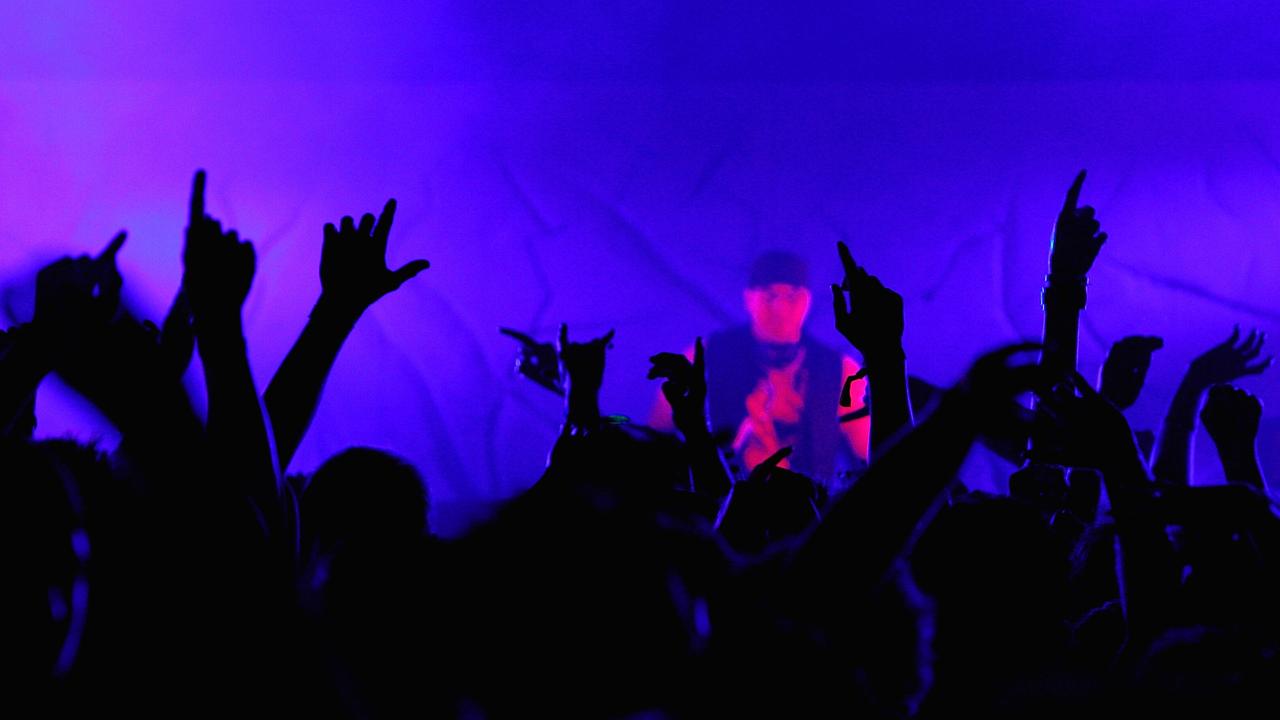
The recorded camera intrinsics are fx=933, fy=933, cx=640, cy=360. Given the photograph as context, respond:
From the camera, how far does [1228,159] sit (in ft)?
15.6

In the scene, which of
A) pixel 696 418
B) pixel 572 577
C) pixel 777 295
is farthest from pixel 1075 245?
pixel 777 295

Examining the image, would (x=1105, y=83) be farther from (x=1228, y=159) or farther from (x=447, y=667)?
(x=447, y=667)

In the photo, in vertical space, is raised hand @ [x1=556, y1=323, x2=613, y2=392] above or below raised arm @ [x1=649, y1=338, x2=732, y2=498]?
above

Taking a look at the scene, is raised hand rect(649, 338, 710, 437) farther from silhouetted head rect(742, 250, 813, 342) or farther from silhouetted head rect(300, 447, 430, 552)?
silhouetted head rect(742, 250, 813, 342)

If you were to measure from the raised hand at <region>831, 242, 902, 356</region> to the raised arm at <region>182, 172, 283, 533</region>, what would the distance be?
0.90 m

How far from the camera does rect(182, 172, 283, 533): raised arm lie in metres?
1.04

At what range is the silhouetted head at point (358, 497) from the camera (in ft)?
4.45

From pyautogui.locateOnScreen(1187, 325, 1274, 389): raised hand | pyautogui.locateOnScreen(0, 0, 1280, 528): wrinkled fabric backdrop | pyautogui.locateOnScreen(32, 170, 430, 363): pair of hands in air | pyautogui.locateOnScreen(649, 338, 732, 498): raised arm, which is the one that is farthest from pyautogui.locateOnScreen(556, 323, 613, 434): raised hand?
pyautogui.locateOnScreen(0, 0, 1280, 528): wrinkled fabric backdrop

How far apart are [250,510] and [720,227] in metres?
4.04

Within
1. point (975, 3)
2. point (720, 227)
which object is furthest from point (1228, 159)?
point (720, 227)

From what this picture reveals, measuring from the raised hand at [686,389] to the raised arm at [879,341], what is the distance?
37 centimetres

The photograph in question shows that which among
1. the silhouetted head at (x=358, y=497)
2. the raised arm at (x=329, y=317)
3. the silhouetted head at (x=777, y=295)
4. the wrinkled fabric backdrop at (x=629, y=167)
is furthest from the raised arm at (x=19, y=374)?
the silhouetted head at (x=777, y=295)

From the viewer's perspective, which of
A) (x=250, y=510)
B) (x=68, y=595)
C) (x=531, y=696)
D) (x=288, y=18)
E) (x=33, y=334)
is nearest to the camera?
(x=531, y=696)

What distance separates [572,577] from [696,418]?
1.26 meters
